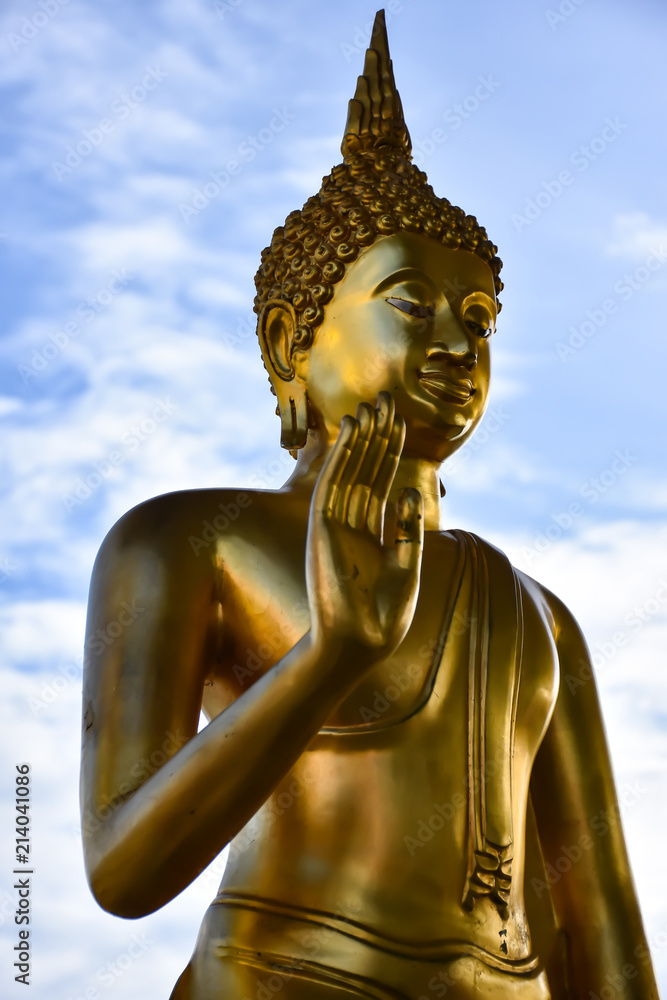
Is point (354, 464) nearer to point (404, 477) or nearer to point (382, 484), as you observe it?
point (382, 484)

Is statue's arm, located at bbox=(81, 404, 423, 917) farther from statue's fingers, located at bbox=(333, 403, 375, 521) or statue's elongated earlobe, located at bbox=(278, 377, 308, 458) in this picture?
statue's elongated earlobe, located at bbox=(278, 377, 308, 458)

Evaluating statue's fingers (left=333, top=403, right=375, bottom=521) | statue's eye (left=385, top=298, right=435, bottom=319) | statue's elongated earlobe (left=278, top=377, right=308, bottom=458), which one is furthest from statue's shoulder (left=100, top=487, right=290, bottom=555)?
statue's fingers (left=333, top=403, right=375, bottom=521)

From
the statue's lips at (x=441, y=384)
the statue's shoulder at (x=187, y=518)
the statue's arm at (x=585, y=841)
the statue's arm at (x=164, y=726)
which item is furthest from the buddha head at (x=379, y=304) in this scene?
the statue's arm at (x=585, y=841)

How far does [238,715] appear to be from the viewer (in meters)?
3.55

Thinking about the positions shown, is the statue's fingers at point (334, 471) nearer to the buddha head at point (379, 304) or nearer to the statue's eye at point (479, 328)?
the buddha head at point (379, 304)

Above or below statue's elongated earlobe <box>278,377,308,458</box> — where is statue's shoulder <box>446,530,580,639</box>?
below

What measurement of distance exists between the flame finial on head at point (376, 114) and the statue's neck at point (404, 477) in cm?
108

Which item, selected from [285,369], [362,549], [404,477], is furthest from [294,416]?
[362,549]

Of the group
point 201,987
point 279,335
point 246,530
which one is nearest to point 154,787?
point 201,987

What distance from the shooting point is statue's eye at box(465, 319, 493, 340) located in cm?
453

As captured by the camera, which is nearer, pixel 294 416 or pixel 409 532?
pixel 409 532

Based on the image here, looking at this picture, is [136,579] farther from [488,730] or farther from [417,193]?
[417,193]

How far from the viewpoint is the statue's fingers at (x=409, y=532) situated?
11.5 feet

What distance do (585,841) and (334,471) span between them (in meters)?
1.62
